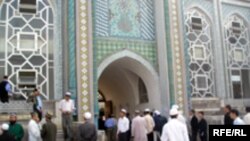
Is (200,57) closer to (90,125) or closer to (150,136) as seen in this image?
(150,136)

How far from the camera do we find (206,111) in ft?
47.0

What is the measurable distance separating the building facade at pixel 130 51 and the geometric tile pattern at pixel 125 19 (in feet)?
0.12

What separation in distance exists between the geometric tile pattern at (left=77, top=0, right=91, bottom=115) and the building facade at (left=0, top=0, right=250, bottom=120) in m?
0.03

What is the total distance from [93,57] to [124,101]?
171 inches

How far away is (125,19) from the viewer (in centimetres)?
1359

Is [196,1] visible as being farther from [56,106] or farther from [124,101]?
[56,106]

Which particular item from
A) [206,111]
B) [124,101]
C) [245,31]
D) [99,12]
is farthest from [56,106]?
[245,31]

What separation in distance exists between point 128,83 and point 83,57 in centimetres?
401

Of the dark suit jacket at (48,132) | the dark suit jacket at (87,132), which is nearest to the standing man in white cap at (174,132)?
the dark suit jacket at (87,132)

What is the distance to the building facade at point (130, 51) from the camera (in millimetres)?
11844

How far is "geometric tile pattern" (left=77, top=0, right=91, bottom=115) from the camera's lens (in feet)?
38.8

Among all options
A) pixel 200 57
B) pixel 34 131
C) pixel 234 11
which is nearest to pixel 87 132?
pixel 34 131

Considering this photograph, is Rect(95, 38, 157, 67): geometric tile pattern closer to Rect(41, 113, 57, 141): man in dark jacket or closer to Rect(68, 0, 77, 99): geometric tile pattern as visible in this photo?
Rect(68, 0, 77, 99): geometric tile pattern

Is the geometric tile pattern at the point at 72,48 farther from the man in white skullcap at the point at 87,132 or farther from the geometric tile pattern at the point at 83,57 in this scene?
the man in white skullcap at the point at 87,132
